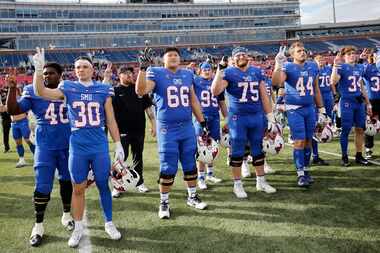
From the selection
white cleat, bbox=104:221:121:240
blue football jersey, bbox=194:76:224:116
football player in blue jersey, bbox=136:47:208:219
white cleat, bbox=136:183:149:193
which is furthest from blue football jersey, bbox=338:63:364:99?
white cleat, bbox=104:221:121:240

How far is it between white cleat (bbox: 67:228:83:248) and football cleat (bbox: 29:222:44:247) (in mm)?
402

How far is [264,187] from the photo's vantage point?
5.95m

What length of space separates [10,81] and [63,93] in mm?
894

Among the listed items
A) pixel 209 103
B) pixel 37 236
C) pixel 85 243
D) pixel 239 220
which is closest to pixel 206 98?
pixel 209 103

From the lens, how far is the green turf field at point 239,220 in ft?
13.7

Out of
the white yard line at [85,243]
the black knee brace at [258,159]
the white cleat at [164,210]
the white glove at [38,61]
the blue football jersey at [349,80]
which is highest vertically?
the white glove at [38,61]

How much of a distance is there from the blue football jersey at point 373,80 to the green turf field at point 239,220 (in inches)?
78.7

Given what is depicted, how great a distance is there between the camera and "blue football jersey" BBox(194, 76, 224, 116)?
269 inches

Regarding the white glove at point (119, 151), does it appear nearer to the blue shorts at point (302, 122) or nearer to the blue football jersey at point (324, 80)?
the blue shorts at point (302, 122)

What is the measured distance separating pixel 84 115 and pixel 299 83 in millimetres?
3549

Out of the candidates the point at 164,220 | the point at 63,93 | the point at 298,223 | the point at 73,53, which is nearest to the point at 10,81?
the point at 63,93

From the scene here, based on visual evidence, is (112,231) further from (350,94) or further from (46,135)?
(350,94)

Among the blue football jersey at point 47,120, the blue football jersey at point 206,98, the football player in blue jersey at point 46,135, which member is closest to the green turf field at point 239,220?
the football player in blue jersey at point 46,135

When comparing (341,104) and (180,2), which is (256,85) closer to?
(341,104)
